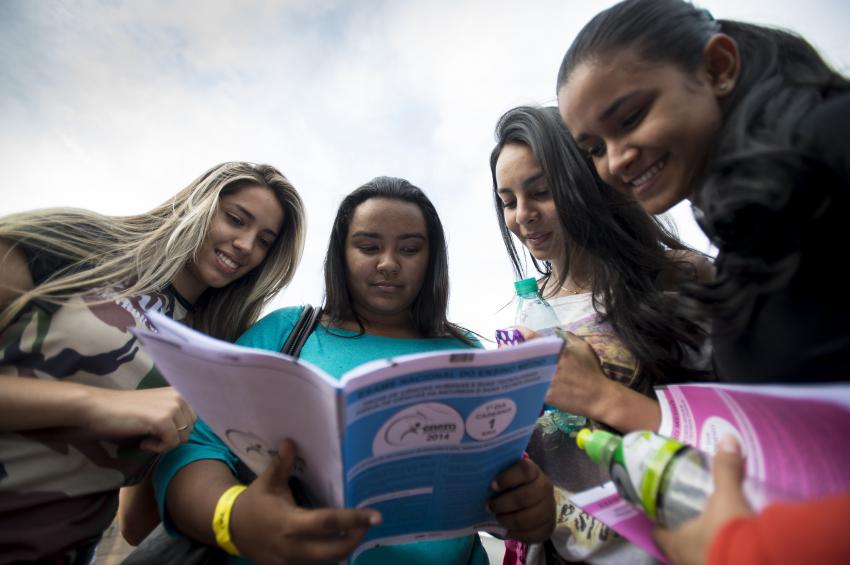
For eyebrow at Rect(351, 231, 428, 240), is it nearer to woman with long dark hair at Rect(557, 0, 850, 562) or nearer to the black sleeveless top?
woman with long dark hair at Rect(557, 0, 850, 562)

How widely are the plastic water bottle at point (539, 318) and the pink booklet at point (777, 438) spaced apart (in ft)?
1.42

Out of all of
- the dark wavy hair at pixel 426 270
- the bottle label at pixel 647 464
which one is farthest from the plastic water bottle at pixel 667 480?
the dark wavy hair at pixel 426 270

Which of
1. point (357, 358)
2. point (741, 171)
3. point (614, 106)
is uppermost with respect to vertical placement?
point (614, 106)

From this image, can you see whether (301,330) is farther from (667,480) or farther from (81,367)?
(667,480)

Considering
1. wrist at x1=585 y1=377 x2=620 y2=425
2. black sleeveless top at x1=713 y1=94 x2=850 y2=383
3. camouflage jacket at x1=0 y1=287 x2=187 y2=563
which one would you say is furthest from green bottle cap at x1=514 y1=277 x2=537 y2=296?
camouflage jacket at x1=0 y1=287 x2=187 y2=563

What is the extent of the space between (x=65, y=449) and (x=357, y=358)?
70cm

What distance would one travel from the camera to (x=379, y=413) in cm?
55

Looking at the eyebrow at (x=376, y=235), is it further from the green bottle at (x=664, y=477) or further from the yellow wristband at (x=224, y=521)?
the green bottle at (x=664, y=477)

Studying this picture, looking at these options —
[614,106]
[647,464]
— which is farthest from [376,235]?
[647,464]

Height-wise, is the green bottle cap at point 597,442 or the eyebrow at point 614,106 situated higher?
the eyebrow at point 614,106

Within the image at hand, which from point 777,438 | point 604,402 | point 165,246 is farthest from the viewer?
point 165,246

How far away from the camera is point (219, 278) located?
4.23 feet

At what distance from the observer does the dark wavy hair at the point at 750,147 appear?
0.50 metres

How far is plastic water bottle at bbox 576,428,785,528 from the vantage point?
1.45 ft
